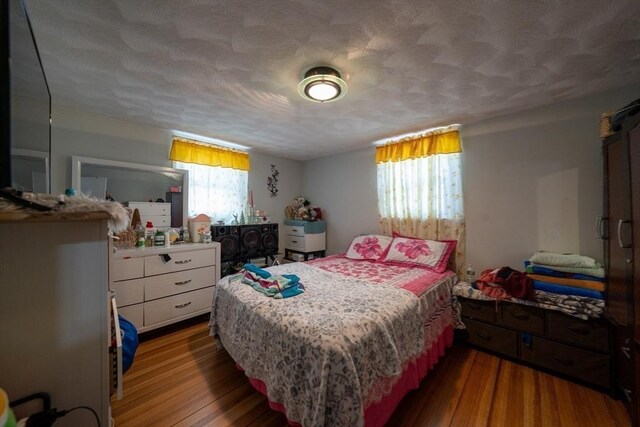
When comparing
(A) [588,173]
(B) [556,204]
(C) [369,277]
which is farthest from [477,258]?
(C) [369,277]

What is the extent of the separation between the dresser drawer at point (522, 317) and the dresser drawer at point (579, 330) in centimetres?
6

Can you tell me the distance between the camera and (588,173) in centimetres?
196

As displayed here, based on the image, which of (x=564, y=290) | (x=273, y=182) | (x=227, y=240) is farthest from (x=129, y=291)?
(x=564, y=290)

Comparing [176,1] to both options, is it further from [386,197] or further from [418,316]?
[386,197]

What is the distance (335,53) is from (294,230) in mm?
2781

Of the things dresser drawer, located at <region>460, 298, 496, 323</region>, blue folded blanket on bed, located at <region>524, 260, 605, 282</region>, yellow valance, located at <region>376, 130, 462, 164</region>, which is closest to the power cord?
dresser drawer, located at <region>460, 298, 496, 323</region>

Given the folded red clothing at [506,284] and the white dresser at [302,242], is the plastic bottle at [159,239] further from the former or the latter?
the folded red clothing at [506,284]

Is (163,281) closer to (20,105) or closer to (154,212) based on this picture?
(154,212)

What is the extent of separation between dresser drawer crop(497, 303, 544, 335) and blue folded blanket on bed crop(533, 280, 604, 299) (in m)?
0.18

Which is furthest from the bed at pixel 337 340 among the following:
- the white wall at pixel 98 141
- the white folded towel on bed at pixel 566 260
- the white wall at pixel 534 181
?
the white wall at pixel 98 141

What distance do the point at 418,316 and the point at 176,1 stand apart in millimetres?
2304

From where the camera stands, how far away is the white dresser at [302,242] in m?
3.71

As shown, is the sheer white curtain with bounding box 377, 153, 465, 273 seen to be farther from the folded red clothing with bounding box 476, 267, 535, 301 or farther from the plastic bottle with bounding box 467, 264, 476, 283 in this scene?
the folded red clothing with bounding box 476, 267, 535, 301

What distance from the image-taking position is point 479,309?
2.11m
